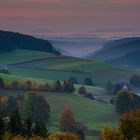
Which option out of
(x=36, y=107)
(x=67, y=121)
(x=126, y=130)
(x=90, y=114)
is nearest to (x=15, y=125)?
(x=126, y=130)

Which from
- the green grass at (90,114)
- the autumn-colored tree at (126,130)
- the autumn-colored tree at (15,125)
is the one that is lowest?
the green grass at (90,114)

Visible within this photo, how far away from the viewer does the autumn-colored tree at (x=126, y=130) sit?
70.2 metres

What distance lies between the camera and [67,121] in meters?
171

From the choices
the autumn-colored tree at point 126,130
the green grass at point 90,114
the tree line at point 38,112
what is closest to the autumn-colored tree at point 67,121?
the tree line at point 38,112

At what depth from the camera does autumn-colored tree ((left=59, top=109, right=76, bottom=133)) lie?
556 feet

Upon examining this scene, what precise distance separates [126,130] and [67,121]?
100m

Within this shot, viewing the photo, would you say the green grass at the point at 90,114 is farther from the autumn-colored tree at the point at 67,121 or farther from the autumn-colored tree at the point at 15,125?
the autumn-colored tree at the point at 15,125

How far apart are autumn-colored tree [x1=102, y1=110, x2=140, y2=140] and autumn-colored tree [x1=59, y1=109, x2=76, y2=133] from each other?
94.4 m

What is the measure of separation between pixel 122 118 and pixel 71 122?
103m

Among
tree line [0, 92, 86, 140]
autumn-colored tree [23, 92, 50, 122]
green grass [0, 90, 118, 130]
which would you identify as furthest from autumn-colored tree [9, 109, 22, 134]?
autumn-colored tree [23, 92, 50, 122]

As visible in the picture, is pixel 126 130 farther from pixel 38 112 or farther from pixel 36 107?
pixel 36 107

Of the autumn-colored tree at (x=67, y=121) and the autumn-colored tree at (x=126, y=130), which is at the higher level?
the autumn-colored tree at (x=126, y=130)

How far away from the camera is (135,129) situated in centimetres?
7175

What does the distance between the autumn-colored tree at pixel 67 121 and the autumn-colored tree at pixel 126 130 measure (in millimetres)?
94370
